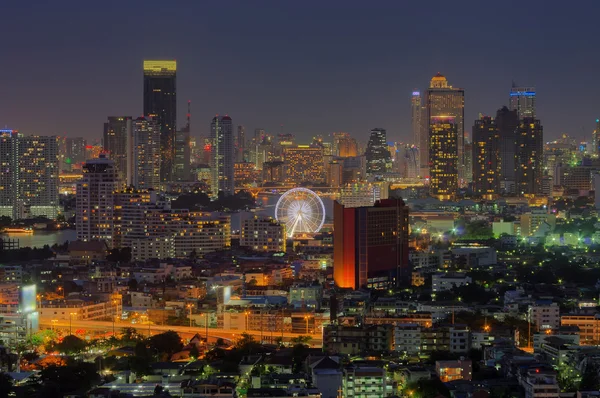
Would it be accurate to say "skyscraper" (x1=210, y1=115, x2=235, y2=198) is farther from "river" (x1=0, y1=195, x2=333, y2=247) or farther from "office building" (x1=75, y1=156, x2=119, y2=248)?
"office building" (x1=75, y1=156, x2=119, y2=248)

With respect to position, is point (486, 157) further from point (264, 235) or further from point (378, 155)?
point (264, 235)

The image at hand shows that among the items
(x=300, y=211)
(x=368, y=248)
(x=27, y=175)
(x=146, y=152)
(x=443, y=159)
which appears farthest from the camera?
(x=443, y=159)

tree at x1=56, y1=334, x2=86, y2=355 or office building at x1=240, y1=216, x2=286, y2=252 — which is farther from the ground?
office building at x1=240, y1=216, x2=286, y2=252

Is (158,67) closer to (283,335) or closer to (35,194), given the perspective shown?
(35,194)

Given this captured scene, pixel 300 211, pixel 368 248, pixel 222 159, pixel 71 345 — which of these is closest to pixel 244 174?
pixel 222 159

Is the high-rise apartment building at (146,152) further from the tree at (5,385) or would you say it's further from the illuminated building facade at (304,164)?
the tree at (5,385)

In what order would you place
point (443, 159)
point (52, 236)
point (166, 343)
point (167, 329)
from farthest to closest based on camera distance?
point (443, 159), point (52, 236), point (167, 329), point (166, 343)

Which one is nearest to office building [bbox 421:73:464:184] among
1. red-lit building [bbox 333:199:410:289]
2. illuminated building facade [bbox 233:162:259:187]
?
illuminated building facade [bbox 233:162:259:187]
